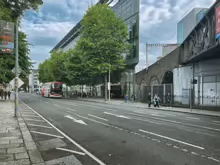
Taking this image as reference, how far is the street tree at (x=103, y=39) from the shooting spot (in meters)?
36.1

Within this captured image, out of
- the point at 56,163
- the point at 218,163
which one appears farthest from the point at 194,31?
the point at 56,163

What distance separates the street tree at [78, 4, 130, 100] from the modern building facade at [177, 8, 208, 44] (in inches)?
397

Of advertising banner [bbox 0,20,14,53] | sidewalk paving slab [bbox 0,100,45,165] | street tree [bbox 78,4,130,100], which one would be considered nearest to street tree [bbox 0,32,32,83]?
street tree [bbox 78,4,130,100]

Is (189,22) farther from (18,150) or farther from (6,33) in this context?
(18,150)

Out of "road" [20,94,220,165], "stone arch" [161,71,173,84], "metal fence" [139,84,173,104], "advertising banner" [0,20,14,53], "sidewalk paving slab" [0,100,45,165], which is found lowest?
"road" [20,94,220,165]

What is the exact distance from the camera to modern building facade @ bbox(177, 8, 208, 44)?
33.7 m

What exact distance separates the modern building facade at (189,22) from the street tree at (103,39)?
10094 mm

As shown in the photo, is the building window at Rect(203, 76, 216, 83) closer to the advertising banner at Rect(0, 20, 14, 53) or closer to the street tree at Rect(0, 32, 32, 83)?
the advertising banner at Rect(0, 20, 14, 53)

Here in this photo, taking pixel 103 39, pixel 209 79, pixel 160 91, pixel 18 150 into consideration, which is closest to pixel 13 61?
pixel 103 39

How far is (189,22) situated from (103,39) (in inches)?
563

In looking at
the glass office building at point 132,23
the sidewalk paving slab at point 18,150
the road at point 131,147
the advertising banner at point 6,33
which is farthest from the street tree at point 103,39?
the sidewalk paving slab at point 18,150

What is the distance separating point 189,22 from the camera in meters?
36.8

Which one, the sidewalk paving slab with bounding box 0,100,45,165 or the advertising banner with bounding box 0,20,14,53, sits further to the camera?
the advertising banner with bounding box 0,20,14,53

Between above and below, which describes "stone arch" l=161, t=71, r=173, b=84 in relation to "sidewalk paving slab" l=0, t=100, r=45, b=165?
above
